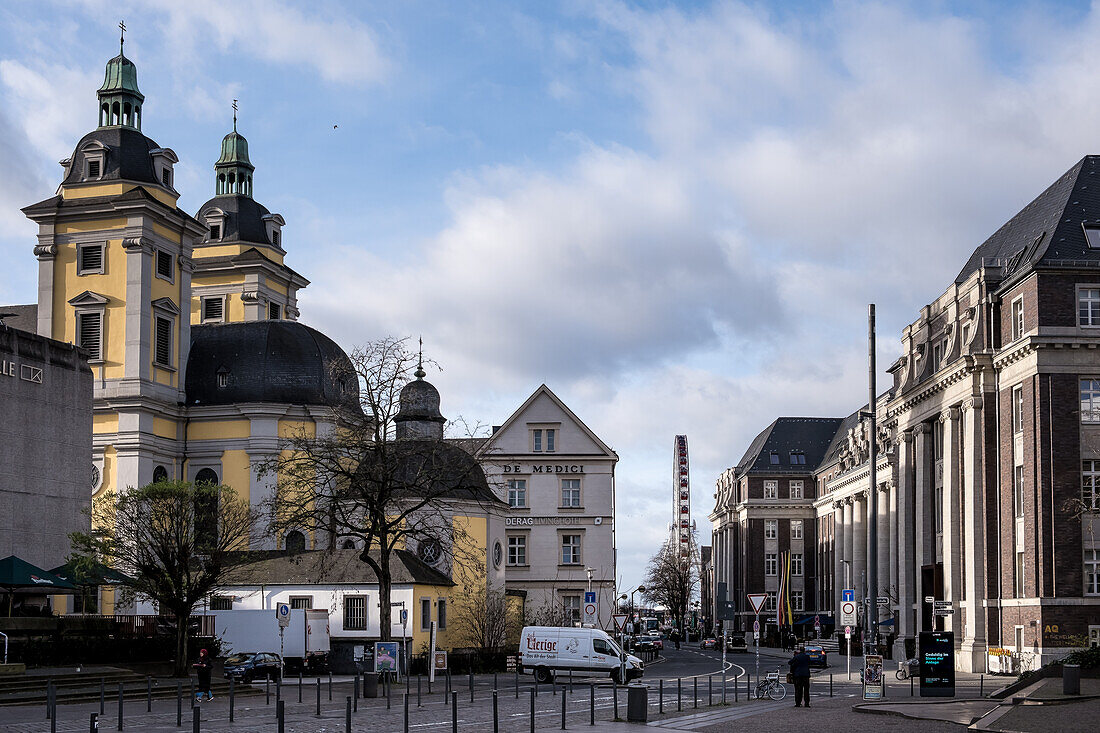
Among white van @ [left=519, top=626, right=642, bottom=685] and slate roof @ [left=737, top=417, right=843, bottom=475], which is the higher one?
slate roof @ [left=737, top=417, right=843, bottom=475]

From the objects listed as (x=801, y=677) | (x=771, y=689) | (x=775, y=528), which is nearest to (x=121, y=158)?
(x=771, y=689)

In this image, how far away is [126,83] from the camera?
259 ft

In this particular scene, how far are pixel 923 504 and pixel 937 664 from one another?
29822mm

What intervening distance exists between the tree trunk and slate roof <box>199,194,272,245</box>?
5265cm

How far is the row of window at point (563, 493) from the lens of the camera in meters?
79.6

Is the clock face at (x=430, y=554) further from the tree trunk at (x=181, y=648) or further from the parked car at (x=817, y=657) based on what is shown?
the tree trunk at (x=181, y=648)

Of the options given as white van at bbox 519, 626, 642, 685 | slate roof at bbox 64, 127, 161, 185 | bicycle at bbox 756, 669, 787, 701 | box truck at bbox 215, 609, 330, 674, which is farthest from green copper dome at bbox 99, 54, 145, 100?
bicycle at bbox 756, 669, 787, 701

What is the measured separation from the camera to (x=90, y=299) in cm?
7331

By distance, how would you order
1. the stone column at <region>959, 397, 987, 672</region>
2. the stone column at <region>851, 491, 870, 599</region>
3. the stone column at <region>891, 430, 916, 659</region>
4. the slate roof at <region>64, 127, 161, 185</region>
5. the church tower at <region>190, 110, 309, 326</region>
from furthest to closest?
1. the stone column at <region>851, 491, 870, 599</region>
2. the church tower at <region>190, 110, 309, 326</region>
3. the slate roof at <region>64, 127, 161, 185</region>
4. the stone column at <region>891, 430, 916, 659</region>
5. the stone column at <region>959, 397, 987, 672</region>

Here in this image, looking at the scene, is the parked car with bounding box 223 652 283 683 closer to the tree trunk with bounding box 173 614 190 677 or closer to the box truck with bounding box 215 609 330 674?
the box truck with bounding box 215 609 330 674

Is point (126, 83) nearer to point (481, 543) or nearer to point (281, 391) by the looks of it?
point (281, 391)

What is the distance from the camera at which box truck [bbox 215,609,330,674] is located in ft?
177

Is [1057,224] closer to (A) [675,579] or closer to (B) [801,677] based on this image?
(B) [801,677]

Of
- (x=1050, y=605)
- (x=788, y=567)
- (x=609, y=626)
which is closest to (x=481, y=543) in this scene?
(x=609, y=626)
